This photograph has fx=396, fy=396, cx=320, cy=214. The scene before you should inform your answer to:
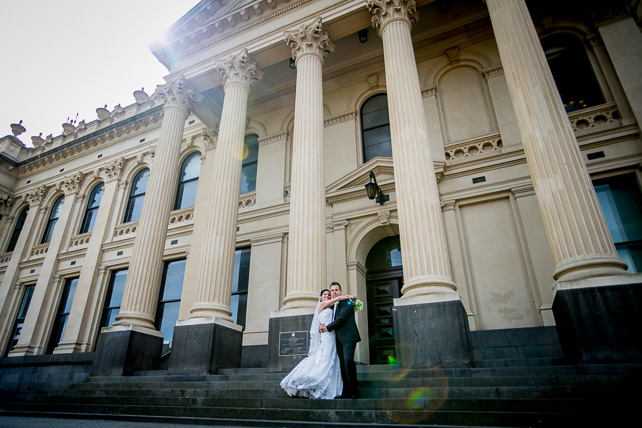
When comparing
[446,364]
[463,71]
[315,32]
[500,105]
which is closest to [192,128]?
[315,32]

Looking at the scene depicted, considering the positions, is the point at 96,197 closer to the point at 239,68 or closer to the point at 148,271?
the point at 148,271

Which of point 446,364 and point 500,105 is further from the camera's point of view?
point 500,105

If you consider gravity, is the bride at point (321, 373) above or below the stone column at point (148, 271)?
below

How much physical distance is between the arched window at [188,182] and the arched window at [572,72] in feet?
41.1

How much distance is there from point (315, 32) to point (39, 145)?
1878cm

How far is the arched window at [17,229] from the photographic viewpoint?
64.3 feet

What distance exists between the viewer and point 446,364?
6070 millimetres

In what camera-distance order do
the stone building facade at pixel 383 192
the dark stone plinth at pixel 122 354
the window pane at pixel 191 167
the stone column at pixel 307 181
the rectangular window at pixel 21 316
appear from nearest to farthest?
the stone building facade at pixel 383 192, the stone column at pixel 307 181, the dark stone plinth at pixel 122 354, the window pane at pixel 191 167, the rectangular window at pixel 21 316

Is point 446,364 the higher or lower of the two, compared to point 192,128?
lower

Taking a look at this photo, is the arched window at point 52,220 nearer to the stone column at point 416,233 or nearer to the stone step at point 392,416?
the stone step at point 392,416

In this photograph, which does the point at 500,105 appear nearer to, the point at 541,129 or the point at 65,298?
the point at 541,129

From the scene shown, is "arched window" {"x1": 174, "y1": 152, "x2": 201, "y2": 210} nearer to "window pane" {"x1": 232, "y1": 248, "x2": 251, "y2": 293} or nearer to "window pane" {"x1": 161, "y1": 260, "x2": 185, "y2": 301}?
"window pane" {"x1": 161, "y1": 260, "x2": 185, "y2": 301}

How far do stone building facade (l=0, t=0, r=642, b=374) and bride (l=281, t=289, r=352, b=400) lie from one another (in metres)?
1.56

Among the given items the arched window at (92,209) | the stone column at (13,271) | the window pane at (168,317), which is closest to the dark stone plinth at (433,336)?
the window pane at (168,317)
